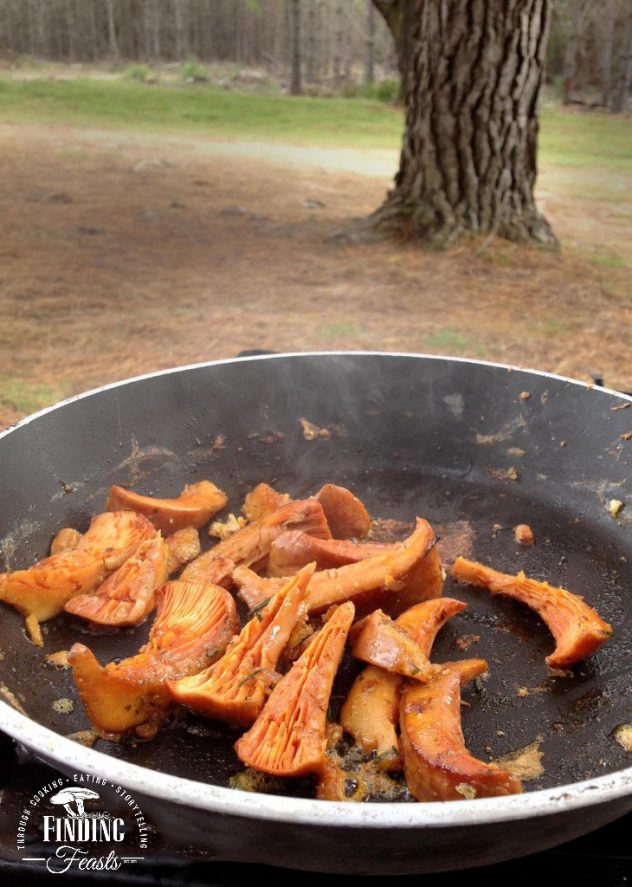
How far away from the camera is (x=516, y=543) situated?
2004 mm

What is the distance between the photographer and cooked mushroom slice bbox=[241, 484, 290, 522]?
80.0 inches

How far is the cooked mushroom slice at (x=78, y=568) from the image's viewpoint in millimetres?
1552

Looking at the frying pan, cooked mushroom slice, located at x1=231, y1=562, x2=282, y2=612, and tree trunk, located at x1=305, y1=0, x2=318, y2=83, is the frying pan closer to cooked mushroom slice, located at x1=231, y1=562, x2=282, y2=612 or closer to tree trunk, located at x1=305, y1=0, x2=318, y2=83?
cooked mushroom slice, located at x1=231, y1=562, x2=282, y2=612

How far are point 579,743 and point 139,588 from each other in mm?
953

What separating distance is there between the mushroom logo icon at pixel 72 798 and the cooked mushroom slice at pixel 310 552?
0.63m

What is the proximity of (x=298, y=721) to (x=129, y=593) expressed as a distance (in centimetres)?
61

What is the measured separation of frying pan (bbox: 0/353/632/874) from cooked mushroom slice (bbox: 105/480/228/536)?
118mm

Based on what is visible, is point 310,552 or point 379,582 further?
point 310,552

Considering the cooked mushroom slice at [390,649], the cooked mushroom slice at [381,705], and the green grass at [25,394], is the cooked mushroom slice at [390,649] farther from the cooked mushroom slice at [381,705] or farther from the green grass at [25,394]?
the green grass at [25,394]

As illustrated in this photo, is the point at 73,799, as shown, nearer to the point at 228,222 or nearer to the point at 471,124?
the point at 471,124

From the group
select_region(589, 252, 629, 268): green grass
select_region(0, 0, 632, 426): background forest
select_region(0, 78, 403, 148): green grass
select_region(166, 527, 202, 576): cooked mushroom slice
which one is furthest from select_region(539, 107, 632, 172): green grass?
select_region(166, 527, 202, 576): cooked mushroom slice

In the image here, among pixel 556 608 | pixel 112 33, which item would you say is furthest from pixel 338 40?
pixel 556 608

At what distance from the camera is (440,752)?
3.78 ft

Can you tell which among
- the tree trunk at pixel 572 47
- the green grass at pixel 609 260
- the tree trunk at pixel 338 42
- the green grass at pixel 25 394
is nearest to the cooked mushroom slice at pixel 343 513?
the green grass at pixel 25 394
